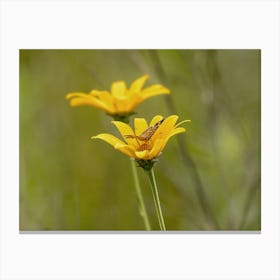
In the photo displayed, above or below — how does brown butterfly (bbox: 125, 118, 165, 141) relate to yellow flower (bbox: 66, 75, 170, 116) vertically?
below

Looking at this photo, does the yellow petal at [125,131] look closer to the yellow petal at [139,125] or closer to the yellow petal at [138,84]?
the yellow petal at [139,125]

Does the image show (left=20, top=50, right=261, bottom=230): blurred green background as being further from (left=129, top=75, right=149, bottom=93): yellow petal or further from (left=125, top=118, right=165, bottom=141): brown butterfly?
(left=125, top=118, right=165, bottom=141): brown butterfly

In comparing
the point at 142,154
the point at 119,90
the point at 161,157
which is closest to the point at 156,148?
the point at 142,154

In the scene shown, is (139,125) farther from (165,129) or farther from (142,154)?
(142,154)

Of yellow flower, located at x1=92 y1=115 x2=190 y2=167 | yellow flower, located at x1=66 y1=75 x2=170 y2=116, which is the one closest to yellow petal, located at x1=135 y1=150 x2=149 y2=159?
yellow flower, located at x1=92 y1=115 x2=190 y2=167
